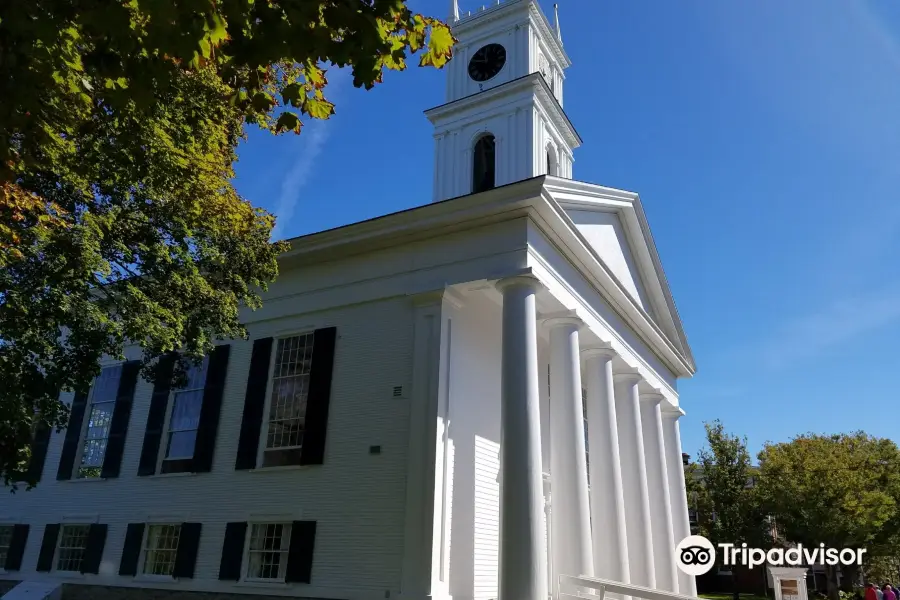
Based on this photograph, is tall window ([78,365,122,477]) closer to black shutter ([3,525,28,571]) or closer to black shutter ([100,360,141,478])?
black shutter ([100,360,141,478])

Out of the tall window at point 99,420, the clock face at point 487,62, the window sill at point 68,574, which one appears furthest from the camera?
the clock face at point 487,62

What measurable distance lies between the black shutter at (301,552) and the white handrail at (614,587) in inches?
202

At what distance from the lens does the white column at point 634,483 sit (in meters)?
18.0

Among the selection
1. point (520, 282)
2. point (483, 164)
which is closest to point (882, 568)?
point (483, 164)

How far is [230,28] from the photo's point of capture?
555 centimetres

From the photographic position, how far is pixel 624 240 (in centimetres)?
2084

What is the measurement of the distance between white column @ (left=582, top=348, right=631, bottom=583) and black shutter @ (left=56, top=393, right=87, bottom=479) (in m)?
13.9

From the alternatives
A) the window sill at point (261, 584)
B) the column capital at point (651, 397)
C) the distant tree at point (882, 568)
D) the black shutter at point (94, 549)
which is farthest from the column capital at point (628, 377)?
the distant tree at point (882, 568)

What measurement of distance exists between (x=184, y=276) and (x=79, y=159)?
2.74 meters

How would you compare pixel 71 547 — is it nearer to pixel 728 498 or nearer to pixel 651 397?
pixel 651 397

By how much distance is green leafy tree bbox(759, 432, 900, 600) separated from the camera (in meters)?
37.1

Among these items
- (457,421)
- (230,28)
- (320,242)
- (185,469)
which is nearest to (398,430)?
(457,421)

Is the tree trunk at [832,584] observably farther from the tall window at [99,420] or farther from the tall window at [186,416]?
the tall window at [99,420]

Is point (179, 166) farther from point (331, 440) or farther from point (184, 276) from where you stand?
point (331, 440)
